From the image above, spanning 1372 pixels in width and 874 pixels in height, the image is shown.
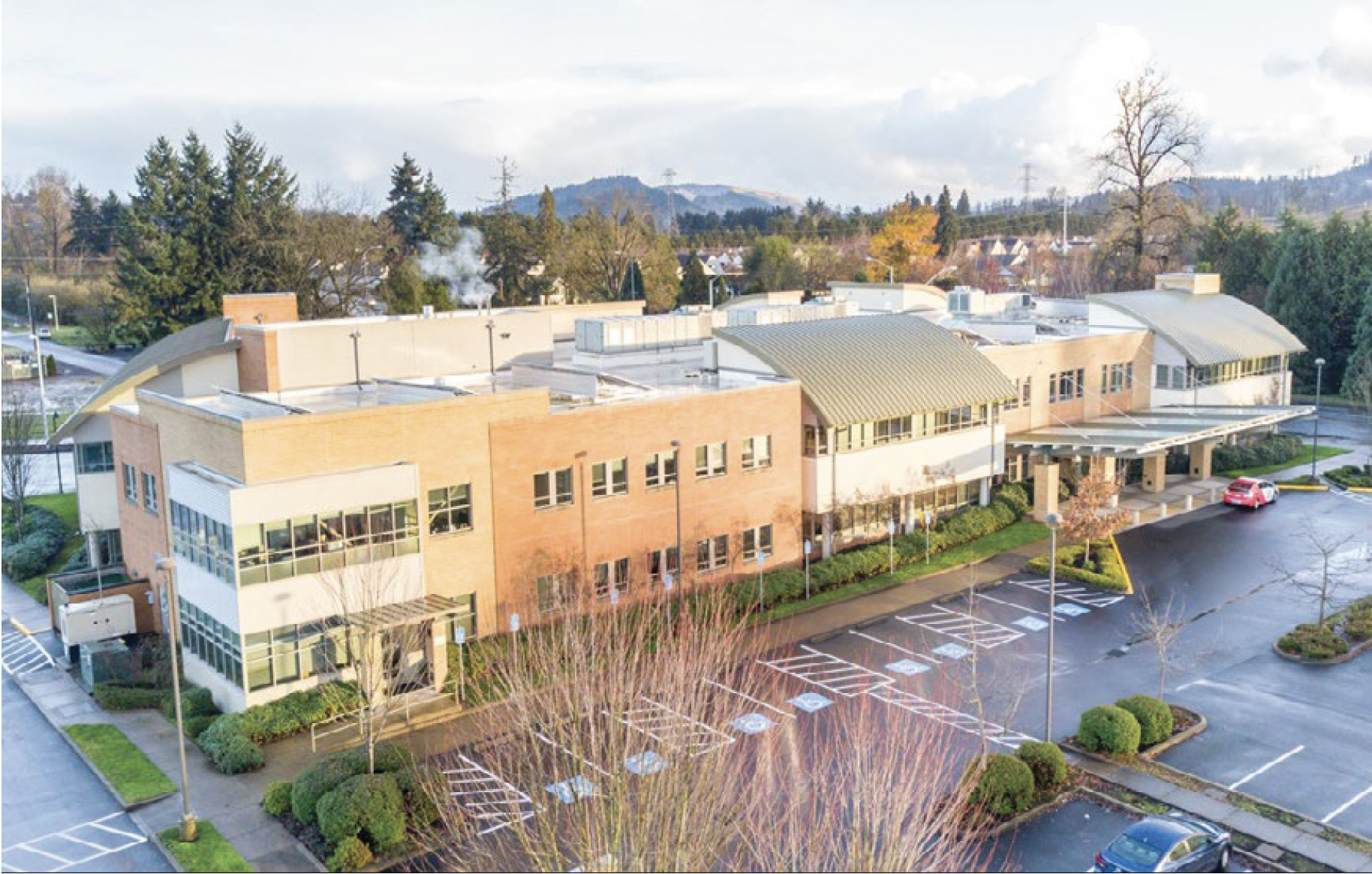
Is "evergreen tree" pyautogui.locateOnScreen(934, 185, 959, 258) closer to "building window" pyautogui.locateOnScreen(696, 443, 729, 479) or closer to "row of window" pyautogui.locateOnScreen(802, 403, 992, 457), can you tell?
"row of window" pyautogui.locateOnScreen(802, 403, 992, 457)

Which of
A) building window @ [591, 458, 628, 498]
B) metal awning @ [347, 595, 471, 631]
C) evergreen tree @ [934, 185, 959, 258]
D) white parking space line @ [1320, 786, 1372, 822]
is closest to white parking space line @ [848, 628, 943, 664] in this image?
building window @ [591, 458, 628, 498]

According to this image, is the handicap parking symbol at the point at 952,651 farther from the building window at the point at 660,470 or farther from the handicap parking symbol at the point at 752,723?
the building window at the point at 660,470

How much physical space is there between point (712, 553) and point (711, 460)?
9.78 feet

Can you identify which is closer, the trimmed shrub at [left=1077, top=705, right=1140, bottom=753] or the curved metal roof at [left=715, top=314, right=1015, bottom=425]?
the trimmed shrub at [left=1077, top=705, right=1140, bottom=753]

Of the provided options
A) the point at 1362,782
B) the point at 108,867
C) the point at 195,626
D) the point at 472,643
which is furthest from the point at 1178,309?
the point at 108,867

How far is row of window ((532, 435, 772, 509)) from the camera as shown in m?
34.5

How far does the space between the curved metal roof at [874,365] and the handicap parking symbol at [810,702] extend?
12.3m

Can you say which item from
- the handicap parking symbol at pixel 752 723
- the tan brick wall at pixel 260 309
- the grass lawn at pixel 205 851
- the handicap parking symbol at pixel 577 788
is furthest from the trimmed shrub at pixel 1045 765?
the tan brick wall at pixel 260 309

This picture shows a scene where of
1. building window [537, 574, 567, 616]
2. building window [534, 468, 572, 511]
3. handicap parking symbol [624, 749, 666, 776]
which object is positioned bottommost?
building window [537, 574, 567, 616]

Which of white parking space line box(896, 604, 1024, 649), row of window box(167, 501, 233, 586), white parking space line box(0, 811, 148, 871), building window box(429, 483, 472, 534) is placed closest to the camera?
white parking space line box(0, 811, 148, 871)

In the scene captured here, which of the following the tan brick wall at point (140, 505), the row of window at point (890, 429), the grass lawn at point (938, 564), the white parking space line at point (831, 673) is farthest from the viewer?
the row of window at point (890, 429)

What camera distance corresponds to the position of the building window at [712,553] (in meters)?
38.2

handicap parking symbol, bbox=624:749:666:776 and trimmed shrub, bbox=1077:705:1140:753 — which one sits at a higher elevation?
handicap parking symbol, bbox=624:749:666:776

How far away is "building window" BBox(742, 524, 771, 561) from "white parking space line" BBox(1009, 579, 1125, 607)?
8.19 meters
